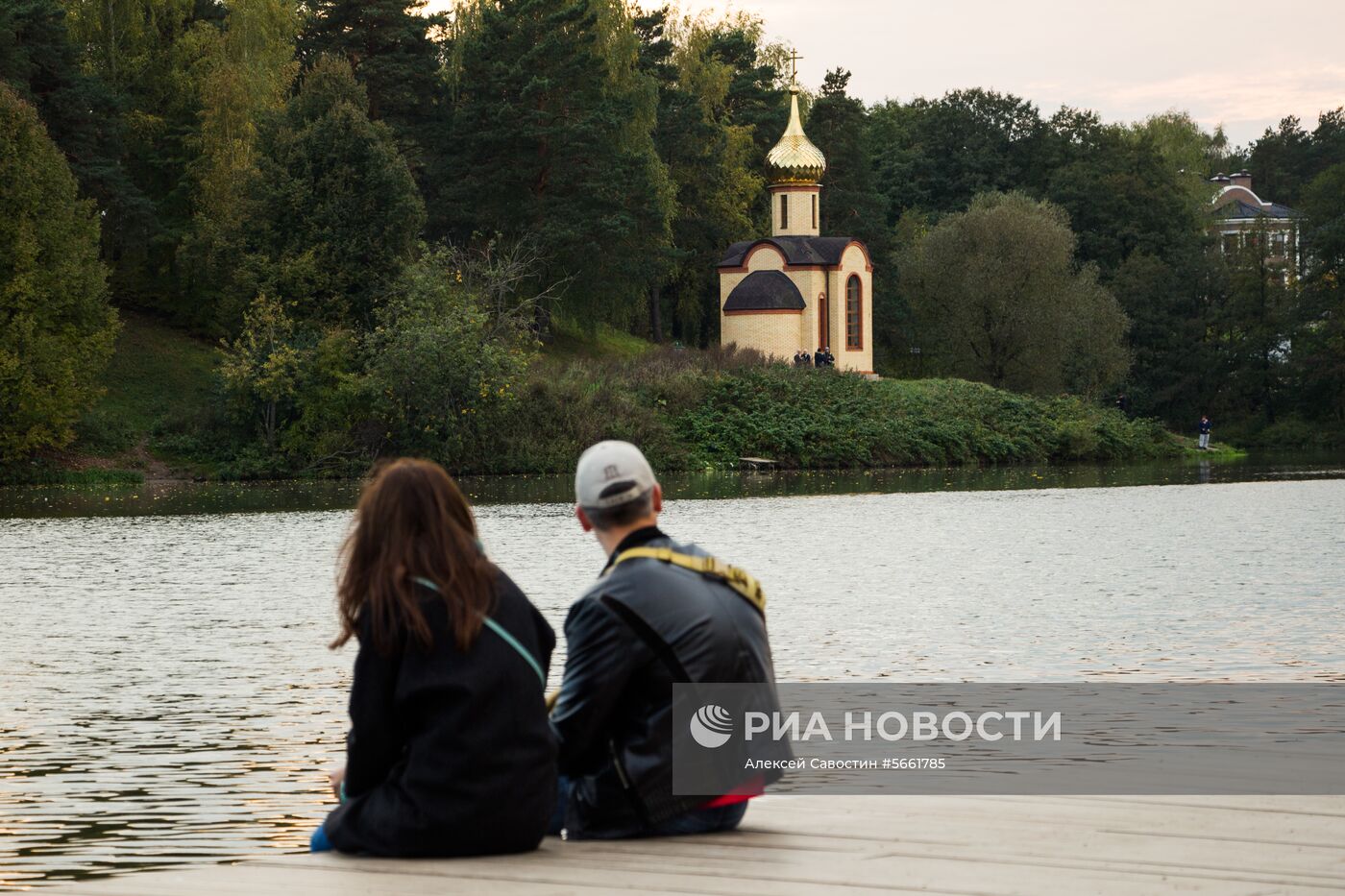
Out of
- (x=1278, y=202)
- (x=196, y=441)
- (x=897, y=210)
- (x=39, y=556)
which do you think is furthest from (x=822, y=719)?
(x=1278, y=202)

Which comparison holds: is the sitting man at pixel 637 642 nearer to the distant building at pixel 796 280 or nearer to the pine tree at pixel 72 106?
the pine tree at pixel 72 106

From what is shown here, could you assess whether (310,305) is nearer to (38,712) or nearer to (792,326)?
(792,326)

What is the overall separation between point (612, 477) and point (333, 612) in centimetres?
1336

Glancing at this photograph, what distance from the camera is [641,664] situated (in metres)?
5.43

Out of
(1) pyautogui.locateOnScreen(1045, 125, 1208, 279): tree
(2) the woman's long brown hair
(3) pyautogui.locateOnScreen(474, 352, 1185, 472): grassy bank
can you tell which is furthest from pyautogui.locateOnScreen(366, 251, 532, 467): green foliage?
(1) pyautogui.locateOnScreen(1045, 125, 1208, 279): tree

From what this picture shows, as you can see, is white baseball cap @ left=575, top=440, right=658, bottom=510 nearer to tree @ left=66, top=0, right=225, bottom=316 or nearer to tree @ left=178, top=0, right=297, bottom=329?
tree @ left=178, top=0, right=297, bottom=329

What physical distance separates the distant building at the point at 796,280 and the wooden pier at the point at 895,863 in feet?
A: 190

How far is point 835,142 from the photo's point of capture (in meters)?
76.6

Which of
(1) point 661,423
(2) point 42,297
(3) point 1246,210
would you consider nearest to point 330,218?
(2) point 42,297

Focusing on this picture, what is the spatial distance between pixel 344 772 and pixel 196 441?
137ft

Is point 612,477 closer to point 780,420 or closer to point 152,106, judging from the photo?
point 780,420

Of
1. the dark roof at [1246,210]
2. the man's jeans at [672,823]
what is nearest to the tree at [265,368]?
the man's jeans at [672,823]

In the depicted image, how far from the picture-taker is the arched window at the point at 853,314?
218ft

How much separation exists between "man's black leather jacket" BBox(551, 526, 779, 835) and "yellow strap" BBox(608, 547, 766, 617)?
2 cm
